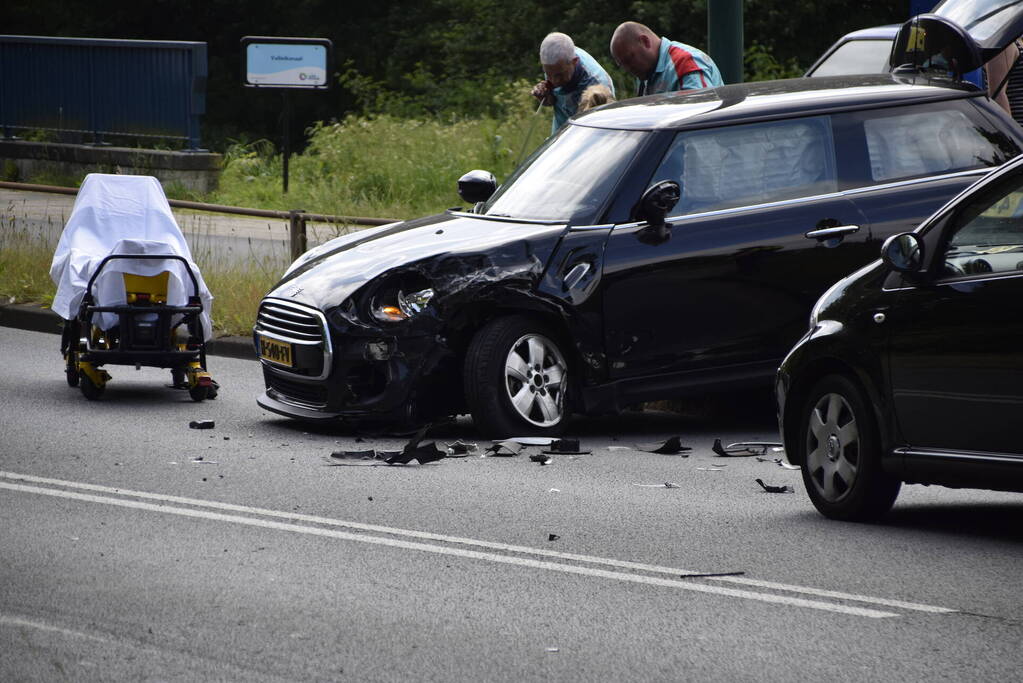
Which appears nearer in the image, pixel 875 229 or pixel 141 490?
pixel 141 490

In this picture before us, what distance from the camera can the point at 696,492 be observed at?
8.62 metres

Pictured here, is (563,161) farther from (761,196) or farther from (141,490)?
(141,490)

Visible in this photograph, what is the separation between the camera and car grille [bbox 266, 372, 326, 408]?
33.9 feet

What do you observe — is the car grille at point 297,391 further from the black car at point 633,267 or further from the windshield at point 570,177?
the windshield at point 570,177

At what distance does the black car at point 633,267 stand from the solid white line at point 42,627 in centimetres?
421

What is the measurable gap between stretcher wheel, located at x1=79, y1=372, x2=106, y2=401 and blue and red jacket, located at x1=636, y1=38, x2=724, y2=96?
4.44 meters

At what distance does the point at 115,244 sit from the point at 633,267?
149 inches

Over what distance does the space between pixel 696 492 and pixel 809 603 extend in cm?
244

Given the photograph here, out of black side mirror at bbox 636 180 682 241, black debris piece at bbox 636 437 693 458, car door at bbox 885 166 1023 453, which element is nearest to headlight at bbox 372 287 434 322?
black side mirror at bbox 636 180 682 241

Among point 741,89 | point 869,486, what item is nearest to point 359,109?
point 741,89

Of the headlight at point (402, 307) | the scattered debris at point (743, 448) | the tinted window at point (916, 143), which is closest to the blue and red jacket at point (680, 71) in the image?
the tinted window at point (916, 143)

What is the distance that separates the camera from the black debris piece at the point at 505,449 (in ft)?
32.0

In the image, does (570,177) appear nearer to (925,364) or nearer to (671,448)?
(671,448)

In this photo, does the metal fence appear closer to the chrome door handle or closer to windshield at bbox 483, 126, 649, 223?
windshield at bbox 483, 126, 649, 223
